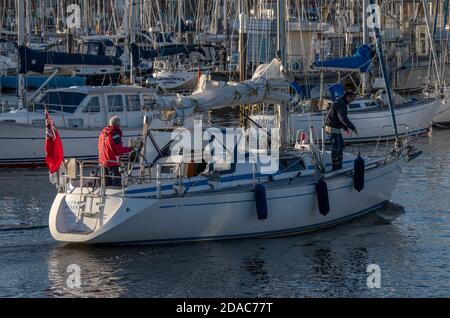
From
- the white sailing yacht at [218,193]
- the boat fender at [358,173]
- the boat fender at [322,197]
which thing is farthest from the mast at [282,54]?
the boat fender at [322,197]

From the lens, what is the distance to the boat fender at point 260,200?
67.5ft

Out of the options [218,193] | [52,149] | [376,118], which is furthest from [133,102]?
[218,193]

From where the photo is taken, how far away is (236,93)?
22.3 metres

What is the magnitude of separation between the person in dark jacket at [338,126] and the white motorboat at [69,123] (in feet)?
36.8

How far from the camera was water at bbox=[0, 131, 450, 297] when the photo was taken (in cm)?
1780

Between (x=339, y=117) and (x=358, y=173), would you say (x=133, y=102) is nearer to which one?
(x=339, y=117)

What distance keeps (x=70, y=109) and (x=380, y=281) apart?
17.1 m

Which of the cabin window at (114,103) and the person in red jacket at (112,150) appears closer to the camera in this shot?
the person in red jacket at (112,150)

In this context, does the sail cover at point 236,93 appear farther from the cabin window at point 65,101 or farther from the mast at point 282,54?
the cabin window at point 65,101

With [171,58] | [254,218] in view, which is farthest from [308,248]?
[171,58]

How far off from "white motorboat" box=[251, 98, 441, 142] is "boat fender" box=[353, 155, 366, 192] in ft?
44.9

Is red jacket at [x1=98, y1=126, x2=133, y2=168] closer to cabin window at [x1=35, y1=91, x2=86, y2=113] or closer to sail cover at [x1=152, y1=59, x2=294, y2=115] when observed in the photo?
sail cover at [x1=152, y1=59, x2=294, y2=115]
